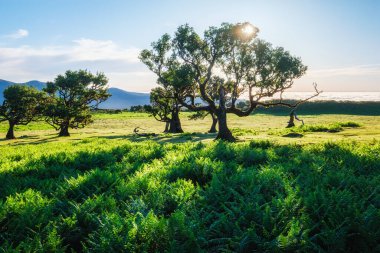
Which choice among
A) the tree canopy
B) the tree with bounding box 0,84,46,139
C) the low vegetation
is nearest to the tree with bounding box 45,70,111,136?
the tree with bounding box 0,84,46,139

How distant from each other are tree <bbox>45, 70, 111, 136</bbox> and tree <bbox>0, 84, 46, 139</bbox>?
2.56 metres

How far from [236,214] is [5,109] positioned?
185ft

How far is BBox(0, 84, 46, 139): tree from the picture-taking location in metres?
52.9

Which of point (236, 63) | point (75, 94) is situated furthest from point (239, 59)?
point (75, 94)

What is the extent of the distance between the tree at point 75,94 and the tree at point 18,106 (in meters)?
2.56

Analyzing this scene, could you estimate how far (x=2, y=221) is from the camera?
21.1 feet

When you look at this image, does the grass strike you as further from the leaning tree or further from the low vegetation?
the low vegetation

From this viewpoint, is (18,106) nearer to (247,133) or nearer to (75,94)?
(75,94)

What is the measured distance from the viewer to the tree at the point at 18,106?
173 feet

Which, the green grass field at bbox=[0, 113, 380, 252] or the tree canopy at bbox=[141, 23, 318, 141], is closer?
the green grass field at bbox=[0, 113, 380, 252]

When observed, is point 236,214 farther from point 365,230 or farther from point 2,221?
point 2,221

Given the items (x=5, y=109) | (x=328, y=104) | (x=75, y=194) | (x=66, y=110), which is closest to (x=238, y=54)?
(x=66, y=110)

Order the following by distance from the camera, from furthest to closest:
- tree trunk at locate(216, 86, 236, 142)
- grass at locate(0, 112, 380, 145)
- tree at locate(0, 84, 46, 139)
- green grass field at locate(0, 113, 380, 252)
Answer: tree at locate(0, 84, 46, 139) < tree trunk at locate(216, 86, 236, 142) < grass at locate(0, 112, 380, 145) < green grass field at locate(0, 113, 380, 252)

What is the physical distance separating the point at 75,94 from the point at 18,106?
9651 mm
